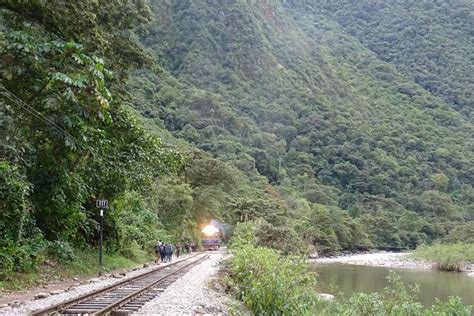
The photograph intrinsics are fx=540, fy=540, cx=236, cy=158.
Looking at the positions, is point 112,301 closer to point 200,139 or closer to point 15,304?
point 15,304

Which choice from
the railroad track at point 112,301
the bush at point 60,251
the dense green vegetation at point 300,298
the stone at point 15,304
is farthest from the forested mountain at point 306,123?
the stone at point 15,304

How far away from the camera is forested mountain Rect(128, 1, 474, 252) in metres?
124

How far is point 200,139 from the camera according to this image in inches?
4919

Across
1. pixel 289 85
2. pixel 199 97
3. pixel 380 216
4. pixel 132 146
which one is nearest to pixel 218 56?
pixel 289 85

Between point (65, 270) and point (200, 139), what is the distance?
108480 millimetres

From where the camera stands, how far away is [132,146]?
768 inches

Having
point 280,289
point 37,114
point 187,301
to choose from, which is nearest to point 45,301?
point 187,301

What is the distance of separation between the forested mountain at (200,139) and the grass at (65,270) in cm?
40

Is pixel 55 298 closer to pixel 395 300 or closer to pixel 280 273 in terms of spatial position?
pixel 280 273

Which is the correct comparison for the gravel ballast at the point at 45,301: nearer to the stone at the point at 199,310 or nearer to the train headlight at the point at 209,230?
the stone at the point at 199,310

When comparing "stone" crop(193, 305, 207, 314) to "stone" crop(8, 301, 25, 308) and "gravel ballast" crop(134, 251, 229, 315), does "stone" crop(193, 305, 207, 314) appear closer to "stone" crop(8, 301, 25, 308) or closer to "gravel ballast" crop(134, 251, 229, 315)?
"gravel ballast" crop(134, 251, 229, 315)

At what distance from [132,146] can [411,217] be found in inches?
3965

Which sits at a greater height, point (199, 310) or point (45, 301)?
point (45, 301)

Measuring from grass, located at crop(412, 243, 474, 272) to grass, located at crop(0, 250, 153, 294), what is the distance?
40088mm
